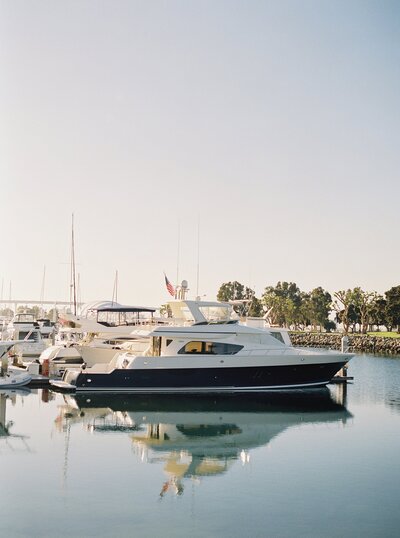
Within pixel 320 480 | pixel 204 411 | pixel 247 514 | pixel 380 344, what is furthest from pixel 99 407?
pixel 380 344

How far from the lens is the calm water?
41.0 feet

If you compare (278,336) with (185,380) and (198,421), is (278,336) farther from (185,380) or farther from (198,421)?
(198,421)

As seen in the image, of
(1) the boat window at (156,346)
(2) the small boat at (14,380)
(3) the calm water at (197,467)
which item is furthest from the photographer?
(2) the small boat at (14,380)

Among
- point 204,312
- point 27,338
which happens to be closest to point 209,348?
point 204,312

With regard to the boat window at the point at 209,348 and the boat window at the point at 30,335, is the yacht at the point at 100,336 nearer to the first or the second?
the boat window at the point at 209,348

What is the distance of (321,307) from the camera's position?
123m

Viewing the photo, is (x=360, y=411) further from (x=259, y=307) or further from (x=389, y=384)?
(x=259, y=307)

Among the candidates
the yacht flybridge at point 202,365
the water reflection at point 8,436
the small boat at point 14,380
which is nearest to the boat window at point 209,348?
the yacht flybridge at point 202,365

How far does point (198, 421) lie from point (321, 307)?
10184cm

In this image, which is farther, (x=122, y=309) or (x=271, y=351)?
(x=122, y=309)

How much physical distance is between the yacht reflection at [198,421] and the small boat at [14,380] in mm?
3492

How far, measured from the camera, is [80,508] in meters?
13.1

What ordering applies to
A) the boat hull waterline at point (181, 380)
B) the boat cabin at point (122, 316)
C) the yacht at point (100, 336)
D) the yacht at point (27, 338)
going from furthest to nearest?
1. the yacht at point (27, 338)
2. the boat cabin at point (122, 316)
3. the yacht at point (100, 336)
4. the boat hull waterline at point (181, 380)

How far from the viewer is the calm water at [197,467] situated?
1248 centimetres
